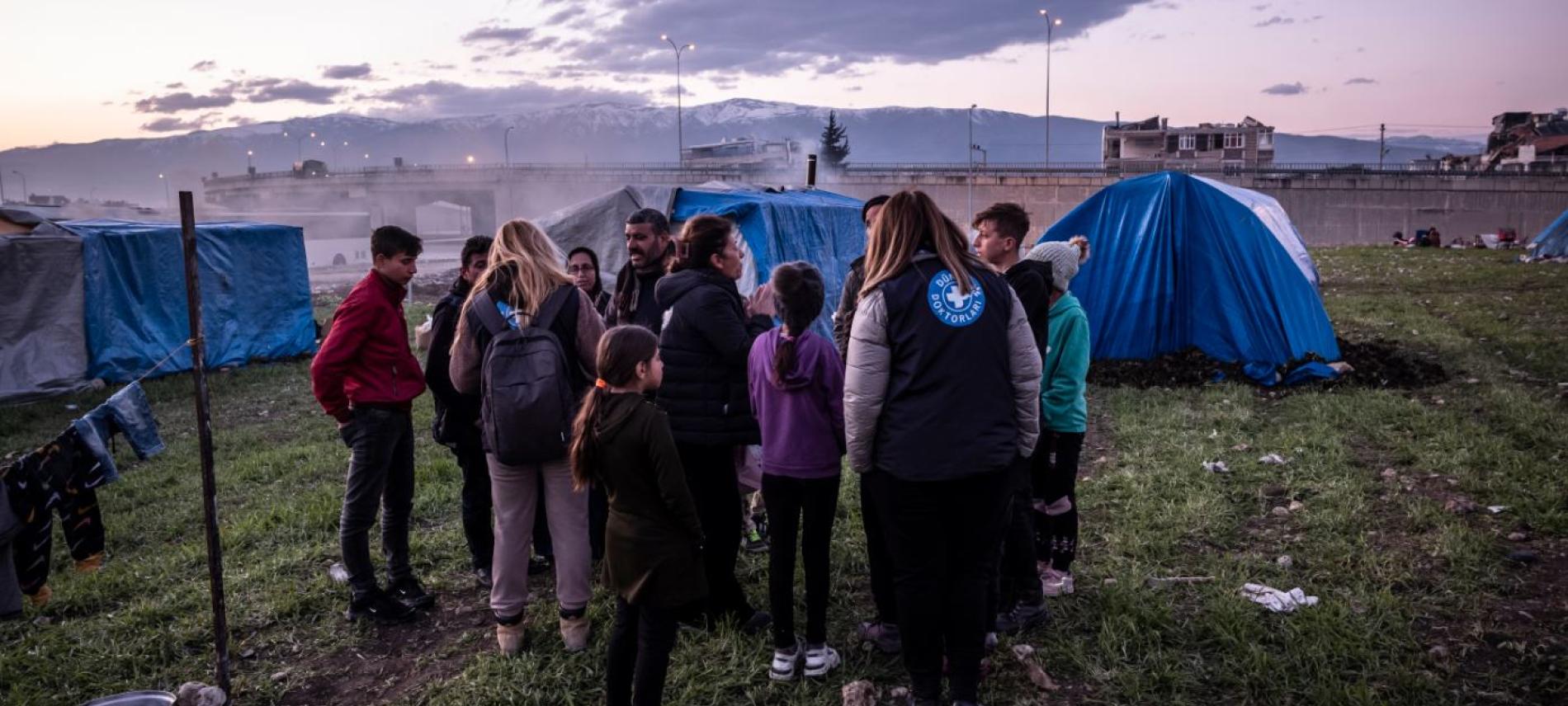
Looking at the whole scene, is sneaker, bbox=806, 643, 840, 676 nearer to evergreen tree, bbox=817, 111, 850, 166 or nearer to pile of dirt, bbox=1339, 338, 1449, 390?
pile of dirt, bbox=1339, 338, 1449, 390

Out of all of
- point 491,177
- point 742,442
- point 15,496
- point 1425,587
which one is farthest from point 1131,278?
point 491,177

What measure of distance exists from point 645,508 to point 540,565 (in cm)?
211

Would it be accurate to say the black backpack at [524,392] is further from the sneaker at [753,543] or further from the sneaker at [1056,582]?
the sneaker at [1056,582]

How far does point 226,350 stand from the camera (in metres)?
12.0

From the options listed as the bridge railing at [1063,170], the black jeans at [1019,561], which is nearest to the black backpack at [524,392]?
the black jeans at [1019,561]

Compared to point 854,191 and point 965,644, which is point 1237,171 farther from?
point 965,644

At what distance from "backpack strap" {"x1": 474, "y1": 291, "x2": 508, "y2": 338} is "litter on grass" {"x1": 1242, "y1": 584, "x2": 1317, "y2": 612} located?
3.50 metres

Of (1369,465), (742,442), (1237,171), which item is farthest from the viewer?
(1237,171)

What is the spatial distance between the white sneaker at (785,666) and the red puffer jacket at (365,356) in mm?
1923

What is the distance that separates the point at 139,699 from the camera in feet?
10.8

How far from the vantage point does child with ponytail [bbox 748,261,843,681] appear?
323cm

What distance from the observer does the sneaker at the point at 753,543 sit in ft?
15.7

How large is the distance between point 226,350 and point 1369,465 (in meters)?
13.2

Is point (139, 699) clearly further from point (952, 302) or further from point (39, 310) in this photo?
point (39, 310)
